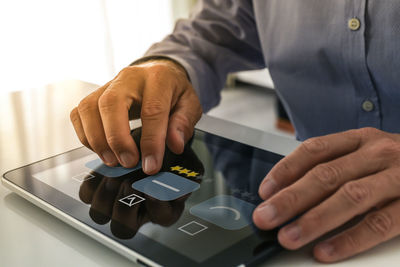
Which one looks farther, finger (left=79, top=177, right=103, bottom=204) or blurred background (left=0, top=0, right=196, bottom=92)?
blurred background (left=0, top=0, right=196, bottom=92)

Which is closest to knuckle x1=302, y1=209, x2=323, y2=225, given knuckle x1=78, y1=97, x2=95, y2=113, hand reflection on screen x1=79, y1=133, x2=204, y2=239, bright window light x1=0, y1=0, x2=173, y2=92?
hand reflection on screen x1=79, y1=133, x2=204, y2=239

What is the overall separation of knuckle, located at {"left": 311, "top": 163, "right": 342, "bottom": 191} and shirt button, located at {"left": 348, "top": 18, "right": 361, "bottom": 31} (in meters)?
0.43

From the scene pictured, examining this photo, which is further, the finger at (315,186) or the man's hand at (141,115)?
the man's hand at (141,115)

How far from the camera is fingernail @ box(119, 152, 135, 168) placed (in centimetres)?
54

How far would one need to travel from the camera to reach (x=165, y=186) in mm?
486

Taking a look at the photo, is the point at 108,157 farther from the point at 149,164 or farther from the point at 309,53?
the point at 309,53

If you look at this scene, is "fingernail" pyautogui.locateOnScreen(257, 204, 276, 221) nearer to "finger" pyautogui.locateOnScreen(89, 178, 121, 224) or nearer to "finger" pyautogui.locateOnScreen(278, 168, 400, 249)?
"finger" pyautogui.locateOnScreen(278, 168, 400, 249)

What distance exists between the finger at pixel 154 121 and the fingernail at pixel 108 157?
3 cm

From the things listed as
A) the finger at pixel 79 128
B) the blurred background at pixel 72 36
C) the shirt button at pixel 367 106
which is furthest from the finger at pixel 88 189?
the blurred background at pixel 72 36

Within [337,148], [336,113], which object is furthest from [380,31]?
[337,148]

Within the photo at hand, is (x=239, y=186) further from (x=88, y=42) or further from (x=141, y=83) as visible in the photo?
(x=88, y=42)

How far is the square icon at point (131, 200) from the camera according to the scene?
45cm

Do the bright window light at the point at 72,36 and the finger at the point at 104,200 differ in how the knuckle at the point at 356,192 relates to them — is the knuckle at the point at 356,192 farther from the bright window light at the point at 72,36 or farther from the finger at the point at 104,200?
the bright window light at the point at 72,36

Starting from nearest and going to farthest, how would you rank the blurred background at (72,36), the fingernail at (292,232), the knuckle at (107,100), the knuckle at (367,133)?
the fingernail at (292,232) < the knuckle at (367,133) < the knuckle at (107,100) < the blurred background at (72,36)
